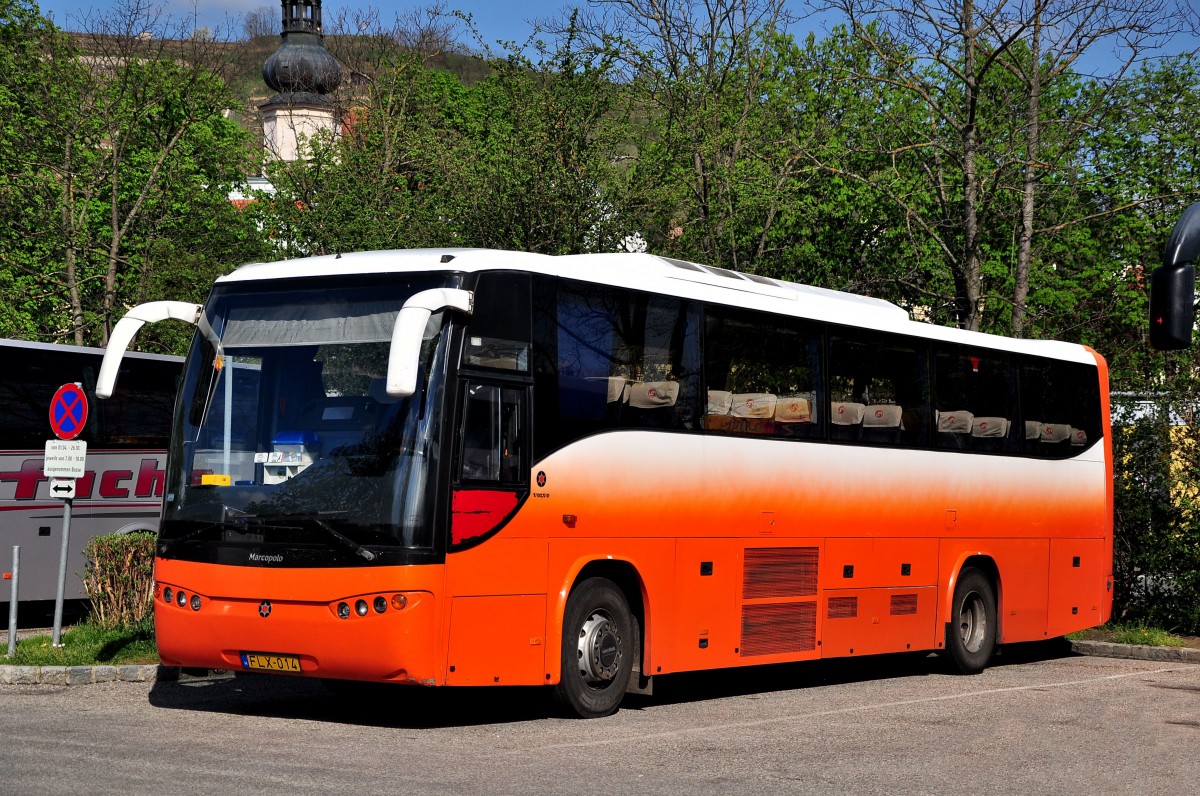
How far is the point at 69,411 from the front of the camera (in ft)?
50.2

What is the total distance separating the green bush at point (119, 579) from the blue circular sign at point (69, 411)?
122 cm

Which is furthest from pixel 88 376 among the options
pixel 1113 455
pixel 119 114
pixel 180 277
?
pixel 180 277

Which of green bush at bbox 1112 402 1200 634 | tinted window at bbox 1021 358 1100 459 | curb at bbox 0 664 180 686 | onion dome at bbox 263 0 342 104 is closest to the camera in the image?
curb at bbox 0 664 180 686

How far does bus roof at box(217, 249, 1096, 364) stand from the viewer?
456 inches

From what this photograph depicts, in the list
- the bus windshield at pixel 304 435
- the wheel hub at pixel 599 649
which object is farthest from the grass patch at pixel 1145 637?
the bus windshield at pixel 304 435

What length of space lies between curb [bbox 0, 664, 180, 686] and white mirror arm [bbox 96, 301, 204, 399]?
3.41 m

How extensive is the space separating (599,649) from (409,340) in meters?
3.32

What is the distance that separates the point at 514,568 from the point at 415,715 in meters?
1.73

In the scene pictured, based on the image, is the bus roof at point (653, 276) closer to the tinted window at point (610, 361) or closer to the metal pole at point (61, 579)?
the tinted window at point (610, 361)

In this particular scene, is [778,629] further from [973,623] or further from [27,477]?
[27,477]

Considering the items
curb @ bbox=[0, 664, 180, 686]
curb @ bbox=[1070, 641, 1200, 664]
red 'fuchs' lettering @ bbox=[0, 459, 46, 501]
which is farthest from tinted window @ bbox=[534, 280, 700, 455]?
red 'fuchs' lettering @ bbox=[0, 459, 46, 501]

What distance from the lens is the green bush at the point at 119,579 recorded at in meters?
15.8

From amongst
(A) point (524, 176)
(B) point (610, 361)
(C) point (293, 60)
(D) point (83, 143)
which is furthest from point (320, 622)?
(C) point (293, 60)

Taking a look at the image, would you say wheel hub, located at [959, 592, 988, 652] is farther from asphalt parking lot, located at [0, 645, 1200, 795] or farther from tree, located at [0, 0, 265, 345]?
tree, located at [0, 0, 265, 345]
